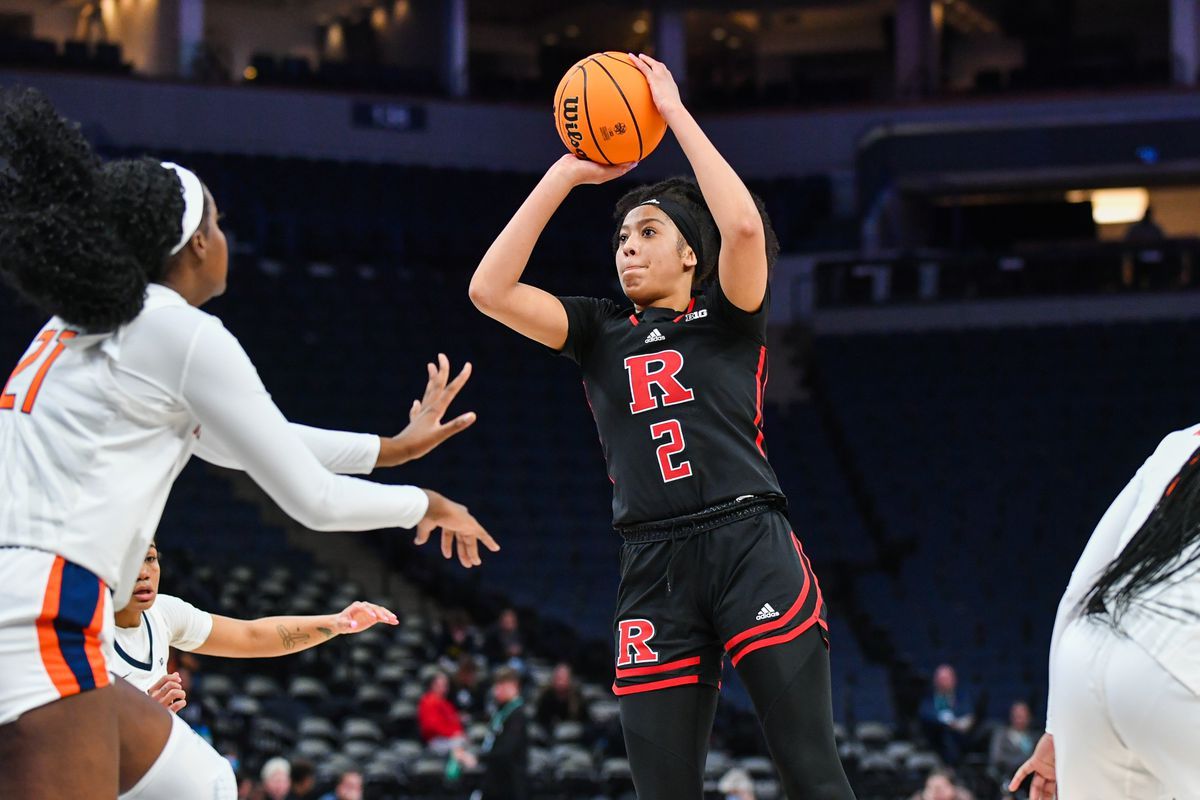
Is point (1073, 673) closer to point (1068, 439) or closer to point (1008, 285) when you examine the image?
point (1068, 439)

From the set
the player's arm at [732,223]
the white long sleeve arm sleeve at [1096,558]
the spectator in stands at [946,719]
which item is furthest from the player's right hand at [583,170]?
the spectator in stands at [946,719]

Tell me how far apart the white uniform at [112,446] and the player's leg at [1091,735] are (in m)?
1.48

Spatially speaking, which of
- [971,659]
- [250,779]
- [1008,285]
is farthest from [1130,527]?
[1008,285]

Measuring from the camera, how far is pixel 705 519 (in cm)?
418

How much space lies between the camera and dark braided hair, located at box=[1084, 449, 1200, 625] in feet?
A: 10.1

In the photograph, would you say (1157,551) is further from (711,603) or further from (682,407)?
(682,407)

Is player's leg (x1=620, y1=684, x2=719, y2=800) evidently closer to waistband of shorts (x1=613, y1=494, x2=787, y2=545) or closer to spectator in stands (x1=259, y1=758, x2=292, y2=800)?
waistband of shorts (x1=613, y1=494, x2=787, y2=545)

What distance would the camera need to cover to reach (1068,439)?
56.4ft

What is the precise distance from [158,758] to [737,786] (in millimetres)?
7460

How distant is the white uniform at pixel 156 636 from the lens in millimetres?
4543

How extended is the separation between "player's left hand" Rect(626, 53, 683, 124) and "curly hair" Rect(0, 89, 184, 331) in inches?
63.8

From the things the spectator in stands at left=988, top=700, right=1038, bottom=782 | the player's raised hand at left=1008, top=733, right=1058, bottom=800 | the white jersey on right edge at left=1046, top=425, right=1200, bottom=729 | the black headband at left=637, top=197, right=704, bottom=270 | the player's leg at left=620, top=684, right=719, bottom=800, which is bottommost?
the spectator in stands at left=988, top=700, right=1038, bottom=782

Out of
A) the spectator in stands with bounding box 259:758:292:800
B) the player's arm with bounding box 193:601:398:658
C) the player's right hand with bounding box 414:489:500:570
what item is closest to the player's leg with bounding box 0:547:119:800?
the player's right hand with bounding box 414:489:500:570

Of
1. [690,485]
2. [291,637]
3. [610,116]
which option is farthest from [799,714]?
[610,116]
